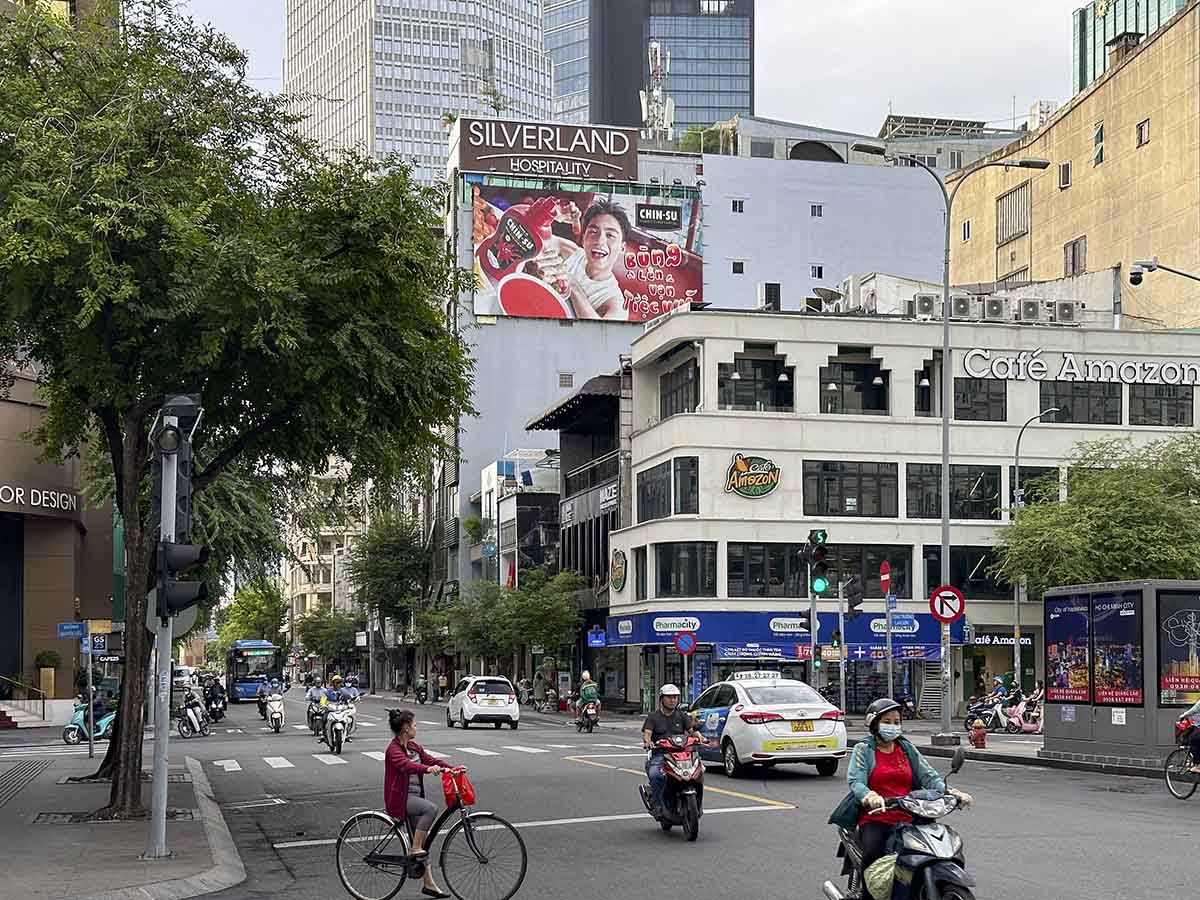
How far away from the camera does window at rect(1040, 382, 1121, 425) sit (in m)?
58.5

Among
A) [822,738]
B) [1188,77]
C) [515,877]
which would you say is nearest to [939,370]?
[1188,77]

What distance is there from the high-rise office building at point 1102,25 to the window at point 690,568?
54.0 meters

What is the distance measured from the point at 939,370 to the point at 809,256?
2923 cm

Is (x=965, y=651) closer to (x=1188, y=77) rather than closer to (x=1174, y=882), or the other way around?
(x=1188, y=77)

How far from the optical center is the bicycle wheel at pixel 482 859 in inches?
496

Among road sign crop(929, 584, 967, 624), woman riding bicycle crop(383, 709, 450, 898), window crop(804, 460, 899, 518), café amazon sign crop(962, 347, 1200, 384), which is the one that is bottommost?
woman riding bicycle crop(383, 709, 450, 898)

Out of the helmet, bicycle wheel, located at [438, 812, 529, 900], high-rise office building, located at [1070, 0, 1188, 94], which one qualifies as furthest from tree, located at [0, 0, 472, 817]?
high-rise office building, located at [1070, 0, 1188, 94]

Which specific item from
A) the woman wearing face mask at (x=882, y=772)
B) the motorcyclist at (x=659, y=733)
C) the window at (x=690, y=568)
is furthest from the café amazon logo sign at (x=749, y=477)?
the woman wearing face mask at (x=882, y=772)

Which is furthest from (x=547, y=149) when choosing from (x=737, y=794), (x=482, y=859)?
(x=482, y=859)

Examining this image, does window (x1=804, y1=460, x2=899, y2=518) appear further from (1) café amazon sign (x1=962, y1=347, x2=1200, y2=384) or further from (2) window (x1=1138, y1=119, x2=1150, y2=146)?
(2) window (x1=1138, y1=119, x2=1150, y2=146)

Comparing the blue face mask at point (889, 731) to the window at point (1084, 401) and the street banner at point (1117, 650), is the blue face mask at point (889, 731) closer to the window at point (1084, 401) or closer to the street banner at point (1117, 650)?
the street banner at point (1117, 650)

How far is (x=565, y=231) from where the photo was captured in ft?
275

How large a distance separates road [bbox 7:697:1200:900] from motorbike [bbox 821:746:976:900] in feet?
9.20

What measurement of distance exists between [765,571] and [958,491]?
759cm
